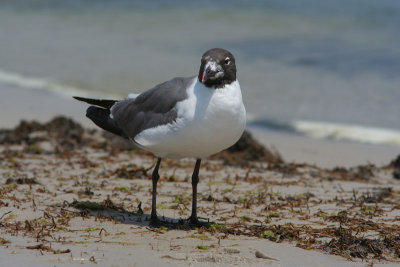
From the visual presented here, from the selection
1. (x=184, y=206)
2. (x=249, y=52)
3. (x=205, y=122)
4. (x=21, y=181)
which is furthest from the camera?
(x=249, y=52)

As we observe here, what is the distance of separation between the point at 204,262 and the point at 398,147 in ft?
19.3

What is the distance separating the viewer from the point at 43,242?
4.31m

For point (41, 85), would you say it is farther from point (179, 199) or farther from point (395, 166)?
point (179, 199)

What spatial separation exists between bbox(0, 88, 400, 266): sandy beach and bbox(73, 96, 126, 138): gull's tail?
1.99ft

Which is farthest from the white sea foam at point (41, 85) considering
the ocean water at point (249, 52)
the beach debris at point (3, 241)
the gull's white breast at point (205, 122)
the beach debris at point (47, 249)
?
the beach debris at point (47, 249)

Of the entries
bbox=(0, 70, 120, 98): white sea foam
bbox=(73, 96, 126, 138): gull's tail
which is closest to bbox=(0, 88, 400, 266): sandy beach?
bbox=(73, 96, 126, 138): gull's tail

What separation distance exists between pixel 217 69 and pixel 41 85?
917 centimetres

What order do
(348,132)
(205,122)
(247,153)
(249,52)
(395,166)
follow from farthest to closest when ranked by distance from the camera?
1. (249,52)
2. (348,132)
3. (247,153)
4. (395,166)
5. (205,122)

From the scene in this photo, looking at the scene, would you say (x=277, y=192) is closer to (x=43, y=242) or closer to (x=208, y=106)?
(x=208, y=106)

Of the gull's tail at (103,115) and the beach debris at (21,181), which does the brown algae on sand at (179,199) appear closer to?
the beach debris at (21,181)

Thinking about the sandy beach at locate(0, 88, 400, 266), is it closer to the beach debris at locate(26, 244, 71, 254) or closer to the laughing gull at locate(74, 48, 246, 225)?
the beach debris at locate(26, 244, 71, 254)

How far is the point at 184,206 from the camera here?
18.2 feet

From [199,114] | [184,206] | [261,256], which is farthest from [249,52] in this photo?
[261,256]

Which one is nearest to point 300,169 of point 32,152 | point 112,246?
point 32,152
